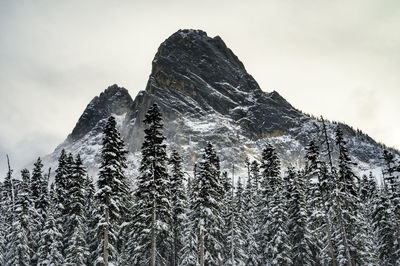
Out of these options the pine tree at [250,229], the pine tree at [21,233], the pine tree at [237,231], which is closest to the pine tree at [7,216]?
the pine tree at [21,233]

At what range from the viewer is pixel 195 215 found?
37.6 meters

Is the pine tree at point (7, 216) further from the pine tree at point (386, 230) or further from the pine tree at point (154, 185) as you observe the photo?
the pine tree at point (386, 230)

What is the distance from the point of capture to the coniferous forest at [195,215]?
1270 inches

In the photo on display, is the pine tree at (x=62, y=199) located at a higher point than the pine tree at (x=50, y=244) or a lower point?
higher

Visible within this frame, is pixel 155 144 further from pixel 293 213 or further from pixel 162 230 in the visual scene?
pixel 293 213

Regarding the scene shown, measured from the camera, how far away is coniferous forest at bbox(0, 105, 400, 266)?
32250 mm

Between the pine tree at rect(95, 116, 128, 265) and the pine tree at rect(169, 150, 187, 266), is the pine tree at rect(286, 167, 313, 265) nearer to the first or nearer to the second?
the pine tree at rect(169, 150, 187, 266)

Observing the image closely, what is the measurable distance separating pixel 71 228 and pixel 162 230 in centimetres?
1765

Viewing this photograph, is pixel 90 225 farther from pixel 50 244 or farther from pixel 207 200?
pixel 207 200

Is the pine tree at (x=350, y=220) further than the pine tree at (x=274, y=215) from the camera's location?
No

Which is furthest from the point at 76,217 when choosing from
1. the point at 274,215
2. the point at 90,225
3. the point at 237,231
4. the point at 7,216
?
the point at 274,215

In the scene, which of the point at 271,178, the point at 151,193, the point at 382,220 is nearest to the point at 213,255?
the point at 271,178

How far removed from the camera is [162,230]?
1254 inches

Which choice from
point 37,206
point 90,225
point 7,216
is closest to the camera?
point 90,225
